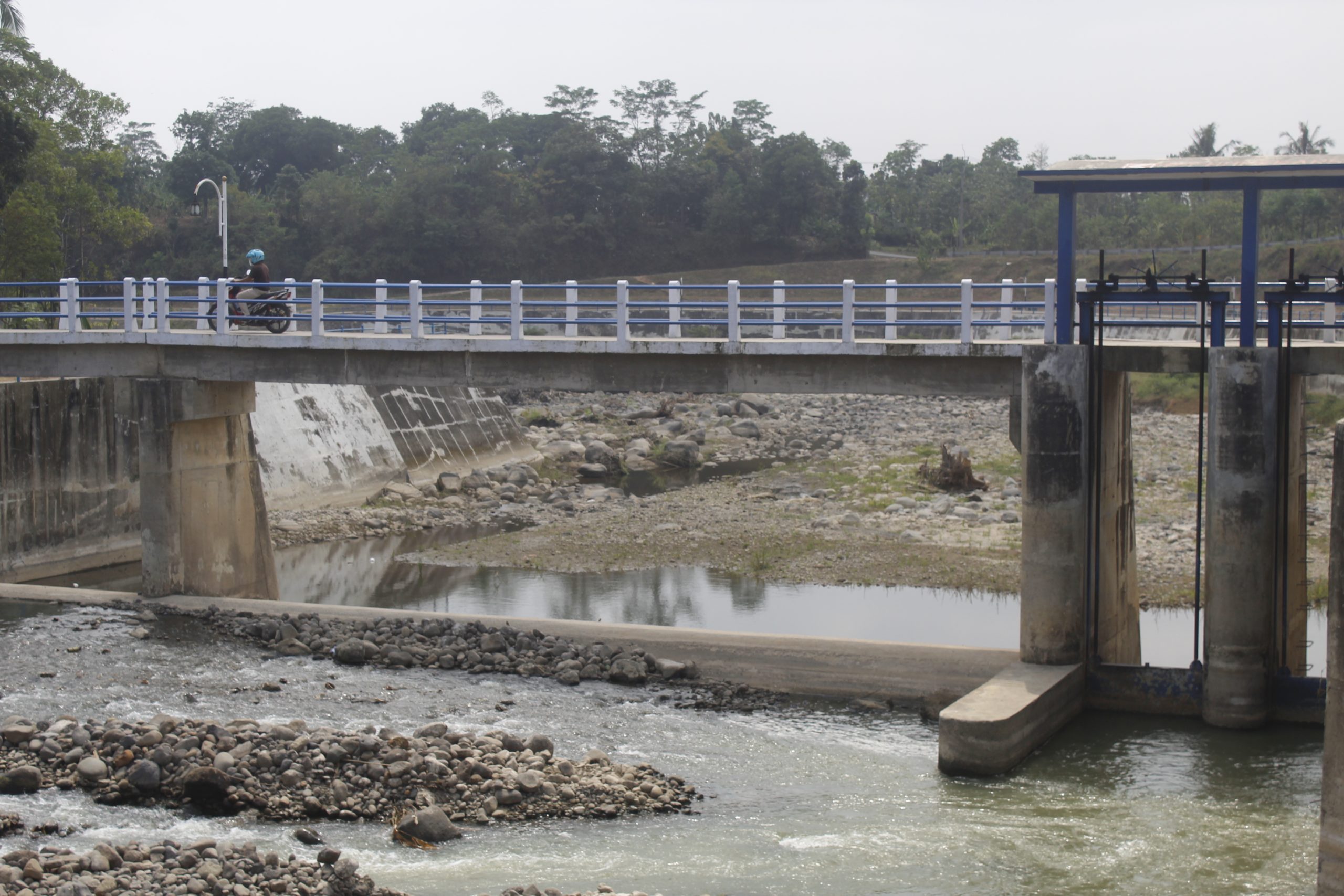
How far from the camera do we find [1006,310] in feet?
68.2

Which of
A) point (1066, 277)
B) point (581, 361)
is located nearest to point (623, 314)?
point (581, 361)

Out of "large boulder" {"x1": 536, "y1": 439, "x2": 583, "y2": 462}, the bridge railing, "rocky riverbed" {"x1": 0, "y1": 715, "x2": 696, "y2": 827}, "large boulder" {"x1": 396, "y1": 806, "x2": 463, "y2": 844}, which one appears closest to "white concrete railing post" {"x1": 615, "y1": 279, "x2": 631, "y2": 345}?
the bridge railing

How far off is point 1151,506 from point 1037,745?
18777 mm

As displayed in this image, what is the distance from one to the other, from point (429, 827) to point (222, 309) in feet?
43.4

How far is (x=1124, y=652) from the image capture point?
790 inches

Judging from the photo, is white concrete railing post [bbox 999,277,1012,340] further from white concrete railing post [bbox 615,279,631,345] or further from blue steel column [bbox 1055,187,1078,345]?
white concrete railing post [bbox 615,279,631,345]

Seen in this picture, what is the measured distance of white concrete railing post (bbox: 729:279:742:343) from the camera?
67.4 ft

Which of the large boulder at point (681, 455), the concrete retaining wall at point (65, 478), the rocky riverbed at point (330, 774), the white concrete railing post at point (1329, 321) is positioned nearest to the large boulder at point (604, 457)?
the large boulder at point (681, 455)

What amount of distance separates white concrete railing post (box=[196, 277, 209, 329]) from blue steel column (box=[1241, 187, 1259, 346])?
16.5m

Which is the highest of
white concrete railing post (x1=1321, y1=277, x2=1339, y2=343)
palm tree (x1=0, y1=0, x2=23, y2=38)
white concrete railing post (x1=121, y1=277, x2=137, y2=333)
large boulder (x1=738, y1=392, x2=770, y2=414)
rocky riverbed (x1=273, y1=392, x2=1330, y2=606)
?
palm tree (x1=0, y1=0, x2=23, y2=38)

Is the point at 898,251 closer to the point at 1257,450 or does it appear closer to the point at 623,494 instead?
the point at 623,494

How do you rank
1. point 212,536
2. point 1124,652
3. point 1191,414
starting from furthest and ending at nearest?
1. point 1191,414
2. point 212,536
3. point 1124,652

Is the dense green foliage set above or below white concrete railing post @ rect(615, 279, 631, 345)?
above

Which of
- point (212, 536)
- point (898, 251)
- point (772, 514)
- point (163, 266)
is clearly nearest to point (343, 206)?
point (163, 266)
